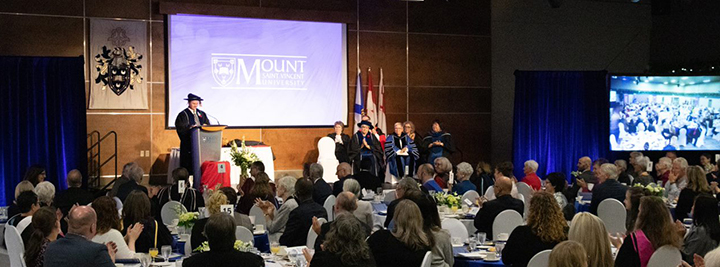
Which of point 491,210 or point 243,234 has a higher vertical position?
point 491,210

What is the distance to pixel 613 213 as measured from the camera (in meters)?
7.56

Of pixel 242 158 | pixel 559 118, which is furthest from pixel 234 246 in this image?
pixel 559 118

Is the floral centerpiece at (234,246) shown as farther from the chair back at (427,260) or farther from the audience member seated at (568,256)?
the audience member seated at (568,256)

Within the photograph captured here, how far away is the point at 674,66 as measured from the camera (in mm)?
16234

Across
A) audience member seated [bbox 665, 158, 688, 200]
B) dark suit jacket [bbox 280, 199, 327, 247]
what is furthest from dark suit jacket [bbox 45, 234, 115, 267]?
audience member seated [bbox 665, 158, 688, 200]

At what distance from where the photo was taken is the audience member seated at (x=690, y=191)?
7293 mm

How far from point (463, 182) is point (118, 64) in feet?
23.3

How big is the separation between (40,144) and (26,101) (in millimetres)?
709

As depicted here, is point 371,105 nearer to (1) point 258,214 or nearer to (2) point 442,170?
(2) point 442,170

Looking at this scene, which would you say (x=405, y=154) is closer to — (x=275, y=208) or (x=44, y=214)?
(x=275, y=208)

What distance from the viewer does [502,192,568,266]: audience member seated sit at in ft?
16.0

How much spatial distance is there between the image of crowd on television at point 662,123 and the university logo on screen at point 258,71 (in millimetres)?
6214

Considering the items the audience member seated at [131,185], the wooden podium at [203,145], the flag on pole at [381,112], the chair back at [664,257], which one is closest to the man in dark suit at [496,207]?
the chair back at [664,257]

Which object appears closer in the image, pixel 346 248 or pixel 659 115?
pixel 346 248
